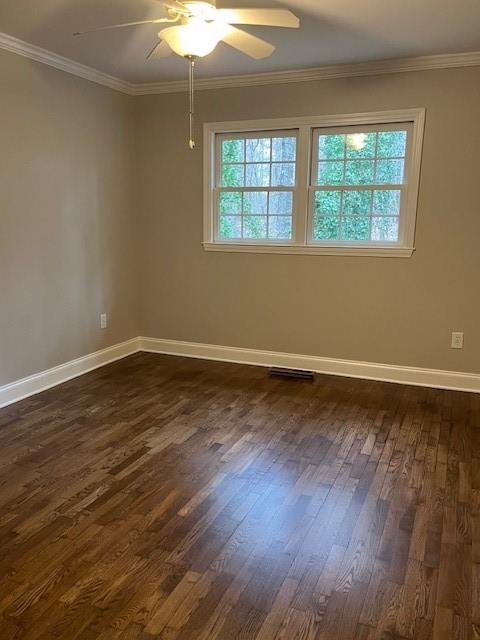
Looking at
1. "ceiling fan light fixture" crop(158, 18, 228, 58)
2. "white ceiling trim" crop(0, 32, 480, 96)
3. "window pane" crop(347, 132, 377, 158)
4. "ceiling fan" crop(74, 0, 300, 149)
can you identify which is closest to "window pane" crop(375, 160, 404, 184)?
"window pane" crop(347, 132, 377, 158)

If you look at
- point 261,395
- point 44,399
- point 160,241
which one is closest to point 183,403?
point 261,395

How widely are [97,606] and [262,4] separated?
305cm

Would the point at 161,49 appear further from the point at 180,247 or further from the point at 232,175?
the point at 180,247

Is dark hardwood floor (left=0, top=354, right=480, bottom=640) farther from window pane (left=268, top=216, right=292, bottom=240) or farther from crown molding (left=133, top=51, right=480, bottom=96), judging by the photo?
crown molding (left=133, top=51, right=480, bottom=96)

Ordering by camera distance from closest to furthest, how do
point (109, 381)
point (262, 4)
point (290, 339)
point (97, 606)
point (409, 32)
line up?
point (97, 606)
point (262, 4)
point (409, 32)
point (109, 381)
point (290, 339)

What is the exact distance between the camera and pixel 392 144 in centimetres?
416

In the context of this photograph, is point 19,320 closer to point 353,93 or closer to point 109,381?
point 109,381

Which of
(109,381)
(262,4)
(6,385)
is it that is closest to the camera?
A: (262,4)

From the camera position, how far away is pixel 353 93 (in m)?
4.14

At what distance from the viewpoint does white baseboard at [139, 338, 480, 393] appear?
4199 millimetres

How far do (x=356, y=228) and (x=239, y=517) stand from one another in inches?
110

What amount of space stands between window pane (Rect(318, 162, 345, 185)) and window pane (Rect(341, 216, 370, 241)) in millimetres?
336

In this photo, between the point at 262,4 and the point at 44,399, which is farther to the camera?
the point at 44,399

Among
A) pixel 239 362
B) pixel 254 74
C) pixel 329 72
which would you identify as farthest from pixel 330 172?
pixel 239 362
